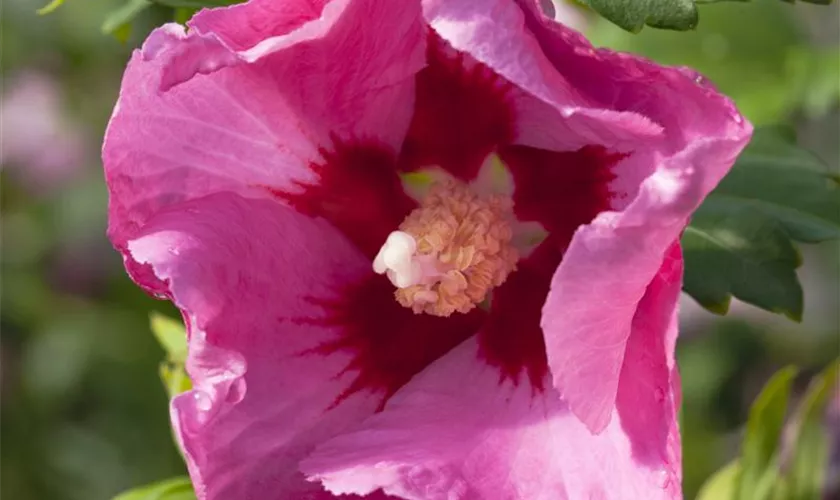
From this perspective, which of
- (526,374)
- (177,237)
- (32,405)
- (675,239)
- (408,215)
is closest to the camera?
(675,239)

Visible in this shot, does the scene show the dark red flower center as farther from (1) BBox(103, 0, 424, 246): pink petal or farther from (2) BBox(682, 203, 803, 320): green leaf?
(2) BBox(682, 203, 803, 320): green leaf

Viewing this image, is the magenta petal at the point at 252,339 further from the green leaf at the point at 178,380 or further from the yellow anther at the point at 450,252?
the green leaf at the point at 178,380

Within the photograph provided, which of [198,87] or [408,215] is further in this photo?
[408,215]

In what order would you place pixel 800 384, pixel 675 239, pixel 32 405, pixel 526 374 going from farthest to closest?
pixel 32 405 < pixel 800 384 < pixel 526 374 < pixel 675 239

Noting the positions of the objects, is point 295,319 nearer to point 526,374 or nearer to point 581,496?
point 526,374

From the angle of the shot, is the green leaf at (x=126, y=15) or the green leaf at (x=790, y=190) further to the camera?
the green leaf at (x=790, y=190)

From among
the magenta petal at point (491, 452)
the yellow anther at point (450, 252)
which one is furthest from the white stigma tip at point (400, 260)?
the magenta petal at point (491, 452)

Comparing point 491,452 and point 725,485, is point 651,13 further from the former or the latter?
point 725,485

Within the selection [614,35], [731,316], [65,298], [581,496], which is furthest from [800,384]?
[581,496]
